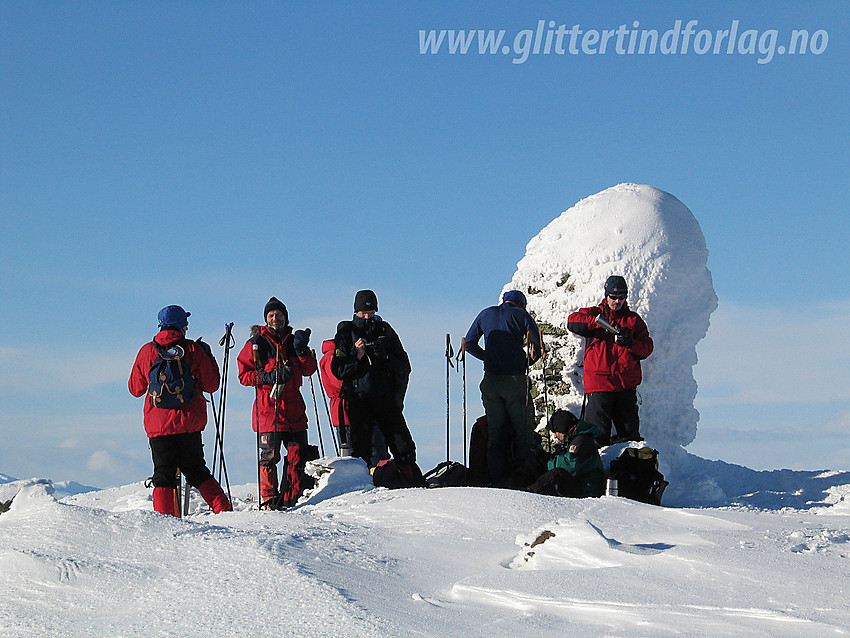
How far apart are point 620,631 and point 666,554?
113 cm

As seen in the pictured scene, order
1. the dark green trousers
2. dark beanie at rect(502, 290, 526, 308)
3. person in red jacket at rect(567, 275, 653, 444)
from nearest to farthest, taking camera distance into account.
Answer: the dark green trousers < dark beanie at rect(502, 290, 526, 308) < person in red jacket at rect(567, 275, 653, 444)

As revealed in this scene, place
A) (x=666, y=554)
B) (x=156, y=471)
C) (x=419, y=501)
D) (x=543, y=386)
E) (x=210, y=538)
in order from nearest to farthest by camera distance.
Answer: (x=666, y=554)
(x=210, y=538)
(x=419, y=501)
(x=156, y=471)
(x=543, y=386)

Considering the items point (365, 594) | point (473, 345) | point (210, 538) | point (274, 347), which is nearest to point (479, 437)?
point (473, 345)

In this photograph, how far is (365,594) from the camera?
13.6ft

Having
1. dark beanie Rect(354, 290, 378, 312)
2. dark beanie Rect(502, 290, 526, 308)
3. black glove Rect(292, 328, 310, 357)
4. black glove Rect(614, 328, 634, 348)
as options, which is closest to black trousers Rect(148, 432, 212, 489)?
black glove Rect(292, 328, 310, 357)

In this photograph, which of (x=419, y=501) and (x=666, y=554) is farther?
(x=419, y=501)

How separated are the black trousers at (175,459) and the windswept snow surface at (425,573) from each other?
3.85ft

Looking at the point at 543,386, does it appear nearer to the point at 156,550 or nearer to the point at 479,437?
the point at 479,437

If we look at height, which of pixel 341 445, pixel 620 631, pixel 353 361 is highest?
pixel 353 361

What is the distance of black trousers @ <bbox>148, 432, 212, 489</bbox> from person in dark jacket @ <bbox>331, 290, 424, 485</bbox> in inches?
65.6

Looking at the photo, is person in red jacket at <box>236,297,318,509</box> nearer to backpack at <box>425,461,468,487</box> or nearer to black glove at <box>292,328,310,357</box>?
black glove at <box>292,328,310,357</box>

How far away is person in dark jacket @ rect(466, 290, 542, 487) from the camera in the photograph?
29.9 feet

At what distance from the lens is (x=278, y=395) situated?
339 inches

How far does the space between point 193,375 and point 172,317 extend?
530 millimetres
